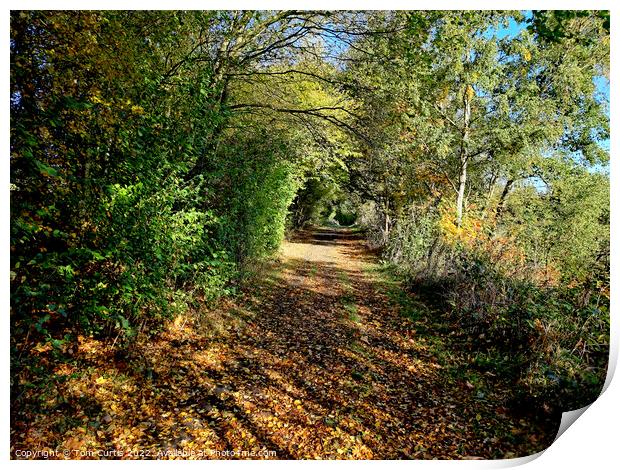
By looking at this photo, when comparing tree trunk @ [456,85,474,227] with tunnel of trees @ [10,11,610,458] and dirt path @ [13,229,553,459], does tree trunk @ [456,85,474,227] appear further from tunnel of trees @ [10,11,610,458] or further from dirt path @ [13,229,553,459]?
dirt path @ [13,229,553,459]

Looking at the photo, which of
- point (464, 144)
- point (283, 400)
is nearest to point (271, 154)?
point (283, 400)

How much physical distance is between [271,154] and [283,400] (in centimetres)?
521

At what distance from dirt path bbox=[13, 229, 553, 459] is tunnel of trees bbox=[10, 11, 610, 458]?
0.42m

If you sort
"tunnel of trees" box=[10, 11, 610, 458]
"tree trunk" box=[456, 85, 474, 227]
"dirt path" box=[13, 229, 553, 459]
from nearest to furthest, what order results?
"tunnel of trees" box=[10, 11, 610, 458], "dirt path" box=[13, 229, 553, 459], "tree trunk" box=[456, 85, 474, 227]

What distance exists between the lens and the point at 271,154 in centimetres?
753

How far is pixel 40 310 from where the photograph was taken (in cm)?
289

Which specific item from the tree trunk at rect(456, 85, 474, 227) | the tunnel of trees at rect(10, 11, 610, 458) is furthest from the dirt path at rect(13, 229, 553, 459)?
the tree trunk at rect(456, 85, 474, 227)

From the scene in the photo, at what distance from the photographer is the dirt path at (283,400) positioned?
315 centimetres

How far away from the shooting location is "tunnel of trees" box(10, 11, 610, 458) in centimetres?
300

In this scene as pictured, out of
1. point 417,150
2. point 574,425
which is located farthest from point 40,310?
point 417,150

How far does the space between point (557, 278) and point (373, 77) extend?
4.26 meters

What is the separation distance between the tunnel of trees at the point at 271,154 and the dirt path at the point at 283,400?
42 centimetres
